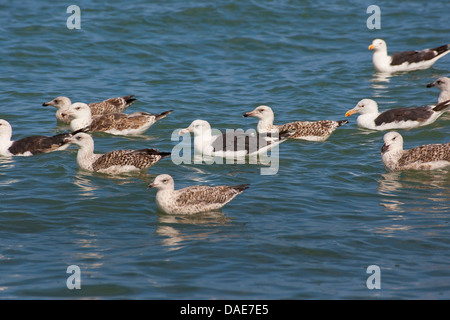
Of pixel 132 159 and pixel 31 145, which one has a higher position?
pixel 31 145

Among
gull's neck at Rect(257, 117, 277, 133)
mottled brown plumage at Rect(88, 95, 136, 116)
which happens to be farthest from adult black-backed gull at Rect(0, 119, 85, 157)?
gull's neck at Rect(257, 117, 277, 133)

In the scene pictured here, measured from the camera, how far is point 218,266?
9883mm

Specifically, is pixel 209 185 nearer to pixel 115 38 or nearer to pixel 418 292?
pixel 418 292

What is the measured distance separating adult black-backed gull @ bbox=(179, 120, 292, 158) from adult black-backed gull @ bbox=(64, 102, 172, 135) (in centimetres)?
169

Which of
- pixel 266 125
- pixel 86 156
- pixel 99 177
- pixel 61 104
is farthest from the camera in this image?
pixel 61 104

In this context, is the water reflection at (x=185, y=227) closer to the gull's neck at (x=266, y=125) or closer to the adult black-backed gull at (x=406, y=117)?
the gull's neck at (x=266, y=125)

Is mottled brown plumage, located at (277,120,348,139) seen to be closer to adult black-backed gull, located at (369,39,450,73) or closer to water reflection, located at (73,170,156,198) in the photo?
water reflection, located at (73,170,156,198)

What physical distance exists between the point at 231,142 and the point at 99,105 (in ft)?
15.4

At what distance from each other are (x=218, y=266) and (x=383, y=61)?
13.7 meters

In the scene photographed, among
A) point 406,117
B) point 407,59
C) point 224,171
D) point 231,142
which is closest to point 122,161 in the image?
point 224,171

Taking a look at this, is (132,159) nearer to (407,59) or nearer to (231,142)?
(231,142)

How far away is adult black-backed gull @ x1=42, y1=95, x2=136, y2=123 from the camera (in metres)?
17.8

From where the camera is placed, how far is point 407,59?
21750mm

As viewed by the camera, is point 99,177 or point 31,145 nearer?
point 99,177
